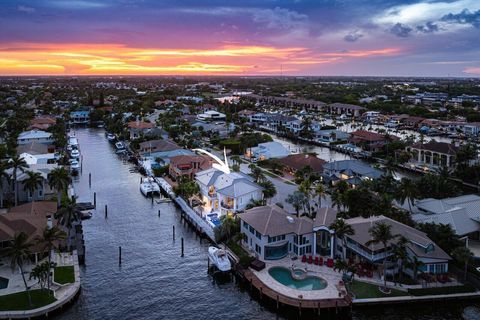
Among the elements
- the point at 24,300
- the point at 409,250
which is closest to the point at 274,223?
the point at 409,250

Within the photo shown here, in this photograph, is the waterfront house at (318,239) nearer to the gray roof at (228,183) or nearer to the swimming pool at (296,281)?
the swimming pool at (296,281)

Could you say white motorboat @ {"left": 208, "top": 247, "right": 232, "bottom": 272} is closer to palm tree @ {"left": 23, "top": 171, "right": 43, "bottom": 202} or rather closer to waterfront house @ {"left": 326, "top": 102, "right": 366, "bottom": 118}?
palm tree @ {"left": 23, "top": 171, "right": 43, "bottom": 202}

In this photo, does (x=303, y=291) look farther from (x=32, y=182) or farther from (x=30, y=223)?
(x=32, y=182)

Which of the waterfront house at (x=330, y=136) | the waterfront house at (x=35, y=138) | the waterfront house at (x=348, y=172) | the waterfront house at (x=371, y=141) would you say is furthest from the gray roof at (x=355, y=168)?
the waterfront house at (x=35, y=138)

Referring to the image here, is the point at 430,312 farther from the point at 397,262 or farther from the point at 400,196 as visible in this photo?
the point at 400,196

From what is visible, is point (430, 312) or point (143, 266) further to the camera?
point (143, 266)

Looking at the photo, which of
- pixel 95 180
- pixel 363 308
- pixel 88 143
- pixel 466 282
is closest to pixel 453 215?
pixel 466 282

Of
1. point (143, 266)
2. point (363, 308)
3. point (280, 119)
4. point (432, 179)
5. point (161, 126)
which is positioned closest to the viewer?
point (363, 308)
